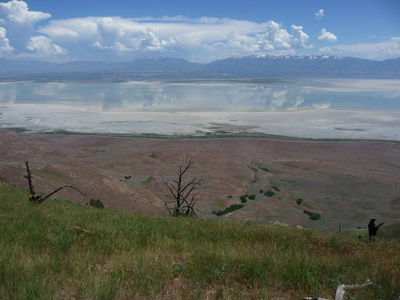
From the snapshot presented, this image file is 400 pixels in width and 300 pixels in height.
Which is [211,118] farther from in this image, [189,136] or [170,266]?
[170,266]

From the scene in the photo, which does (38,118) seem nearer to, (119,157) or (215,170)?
(119,157)

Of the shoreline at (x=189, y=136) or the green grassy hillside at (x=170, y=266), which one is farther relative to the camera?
the shoreline at (x=189, y=136)

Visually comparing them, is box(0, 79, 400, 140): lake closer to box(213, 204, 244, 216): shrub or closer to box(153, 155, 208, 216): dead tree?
box(153, 155, 208, 216): dead tree

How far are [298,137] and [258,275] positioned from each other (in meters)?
52.2

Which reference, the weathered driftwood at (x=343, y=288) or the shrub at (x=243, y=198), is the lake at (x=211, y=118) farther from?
the weathered driftwood at (x=343, y=288)

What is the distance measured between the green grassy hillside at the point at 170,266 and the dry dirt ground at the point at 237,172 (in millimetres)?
9585

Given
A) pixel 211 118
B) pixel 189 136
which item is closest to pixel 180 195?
pixel 189 136

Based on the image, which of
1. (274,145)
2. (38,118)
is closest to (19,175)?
(274,145)

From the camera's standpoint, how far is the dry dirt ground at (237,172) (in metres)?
23.9

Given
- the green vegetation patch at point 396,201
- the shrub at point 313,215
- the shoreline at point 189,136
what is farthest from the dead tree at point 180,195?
the shoreline at point 189,136

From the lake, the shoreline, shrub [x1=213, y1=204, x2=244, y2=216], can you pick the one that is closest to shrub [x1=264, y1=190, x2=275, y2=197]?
shrub [x1=213, y1=204, x2=244, y2=216]

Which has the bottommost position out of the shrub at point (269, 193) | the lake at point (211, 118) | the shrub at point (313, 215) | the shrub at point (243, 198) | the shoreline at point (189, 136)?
the shrub at point (243, 198)

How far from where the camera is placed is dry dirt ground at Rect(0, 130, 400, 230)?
78.5ft

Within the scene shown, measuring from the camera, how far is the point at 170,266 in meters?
4.25
